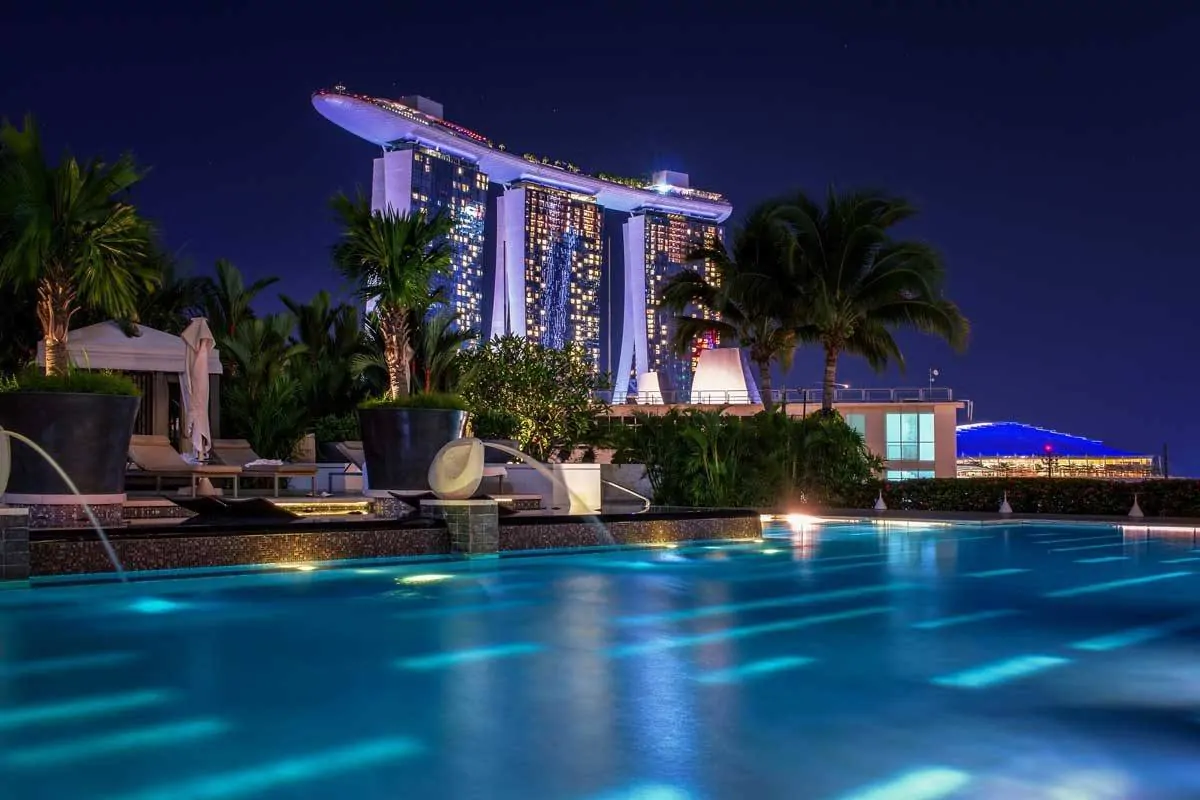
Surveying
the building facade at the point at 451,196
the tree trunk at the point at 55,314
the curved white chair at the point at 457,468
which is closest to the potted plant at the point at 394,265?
the curved white chair at the point at 457,468

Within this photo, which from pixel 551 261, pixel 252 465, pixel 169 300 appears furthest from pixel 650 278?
pixel 252 465

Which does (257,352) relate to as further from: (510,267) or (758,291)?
(510,267)

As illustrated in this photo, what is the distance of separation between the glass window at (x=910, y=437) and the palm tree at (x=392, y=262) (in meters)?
20.5

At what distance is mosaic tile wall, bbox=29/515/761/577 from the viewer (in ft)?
27.0

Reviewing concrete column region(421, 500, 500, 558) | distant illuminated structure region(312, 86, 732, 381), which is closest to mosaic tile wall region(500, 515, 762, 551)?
concrete column region(421, 500, 500, 558)

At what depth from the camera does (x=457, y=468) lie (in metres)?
10.3

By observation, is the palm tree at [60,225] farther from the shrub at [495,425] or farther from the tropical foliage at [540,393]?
the tropical foliage at [540,393]

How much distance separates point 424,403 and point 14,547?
5.12 meters

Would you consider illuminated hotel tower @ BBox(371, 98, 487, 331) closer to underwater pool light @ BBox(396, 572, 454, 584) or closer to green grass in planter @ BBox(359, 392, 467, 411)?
green grass in planter @ BBox(359, 392, 467, 411)

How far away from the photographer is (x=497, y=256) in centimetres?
8200

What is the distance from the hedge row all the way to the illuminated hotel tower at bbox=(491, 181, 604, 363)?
59.8m

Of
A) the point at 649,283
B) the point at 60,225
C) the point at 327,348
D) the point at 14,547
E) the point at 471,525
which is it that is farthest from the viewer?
the point at 649,283

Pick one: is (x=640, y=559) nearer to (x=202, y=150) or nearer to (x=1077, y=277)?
(x=202, y=150)

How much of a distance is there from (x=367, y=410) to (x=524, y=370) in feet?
28.8
